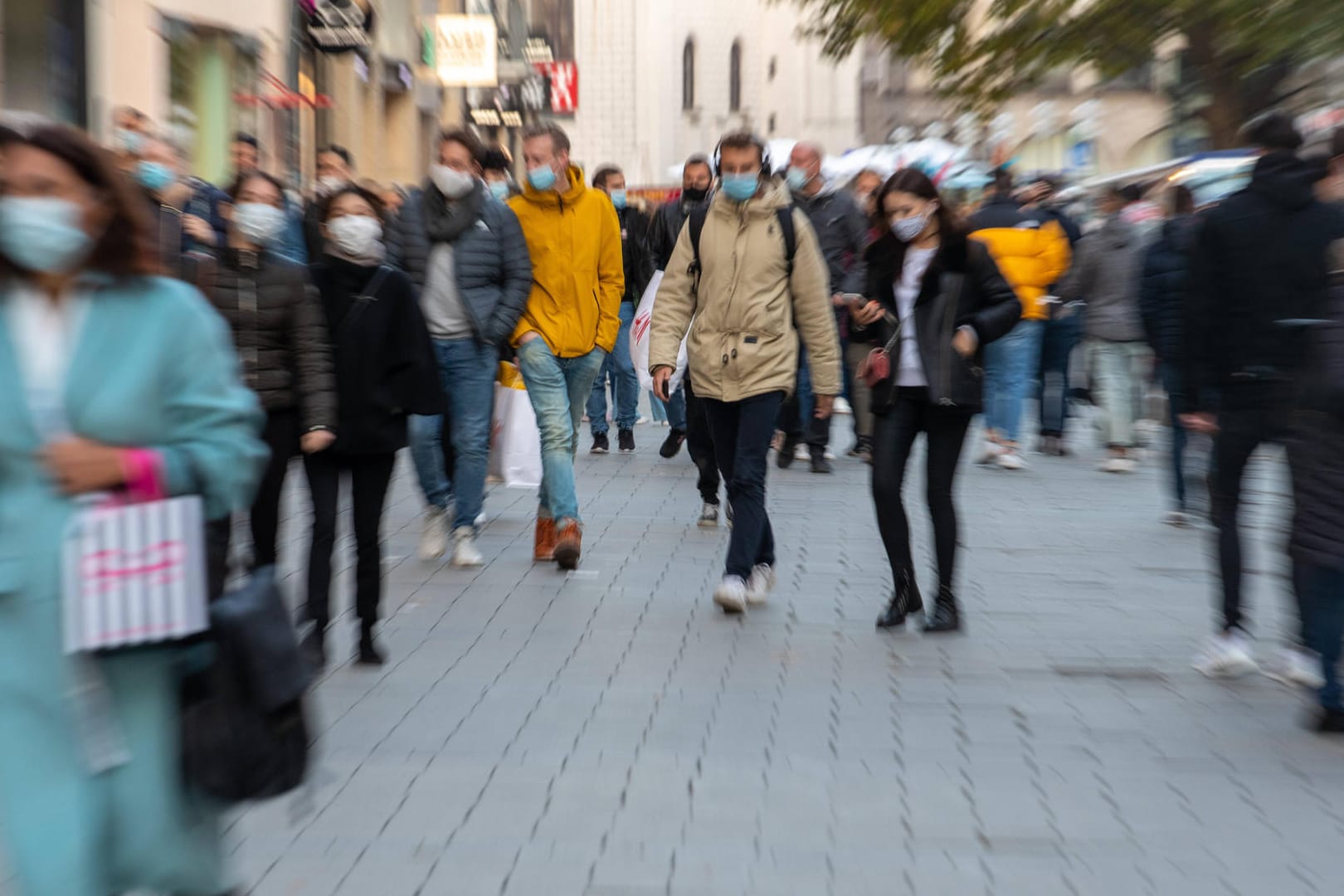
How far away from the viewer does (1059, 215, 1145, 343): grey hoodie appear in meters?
13.0

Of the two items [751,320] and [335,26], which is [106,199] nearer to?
[751,320]

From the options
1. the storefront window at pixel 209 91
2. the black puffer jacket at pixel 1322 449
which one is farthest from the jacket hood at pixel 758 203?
the storefront window at pixel 209 91

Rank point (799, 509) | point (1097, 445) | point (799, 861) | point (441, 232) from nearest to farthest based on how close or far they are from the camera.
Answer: point (799, 861), point (441, 232), point (799, 509), point (1097, 445)

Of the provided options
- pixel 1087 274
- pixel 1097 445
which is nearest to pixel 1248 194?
pixel 1087 274

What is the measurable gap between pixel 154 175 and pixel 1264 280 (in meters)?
5.95

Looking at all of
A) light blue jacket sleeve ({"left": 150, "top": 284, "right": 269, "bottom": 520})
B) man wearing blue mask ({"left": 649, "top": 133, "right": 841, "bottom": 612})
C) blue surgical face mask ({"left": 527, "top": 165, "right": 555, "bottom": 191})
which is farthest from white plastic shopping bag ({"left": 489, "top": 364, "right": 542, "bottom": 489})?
light blue jacket sleeve ({"left": 150, "top": 284, "right": 269, "bottom": 520})

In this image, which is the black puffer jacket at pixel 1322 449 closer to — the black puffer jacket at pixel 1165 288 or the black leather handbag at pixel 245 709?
the black leather handbag at pixel 245 709

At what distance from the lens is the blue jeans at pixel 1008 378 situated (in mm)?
13156

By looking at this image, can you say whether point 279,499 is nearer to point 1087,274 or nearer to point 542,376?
point 542,376

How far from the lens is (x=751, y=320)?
7496 mm

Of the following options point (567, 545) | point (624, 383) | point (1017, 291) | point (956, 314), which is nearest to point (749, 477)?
point (956, 314)

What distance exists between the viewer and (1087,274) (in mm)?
13406

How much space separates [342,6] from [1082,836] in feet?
61.8

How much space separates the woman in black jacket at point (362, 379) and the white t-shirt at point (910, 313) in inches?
75.3
